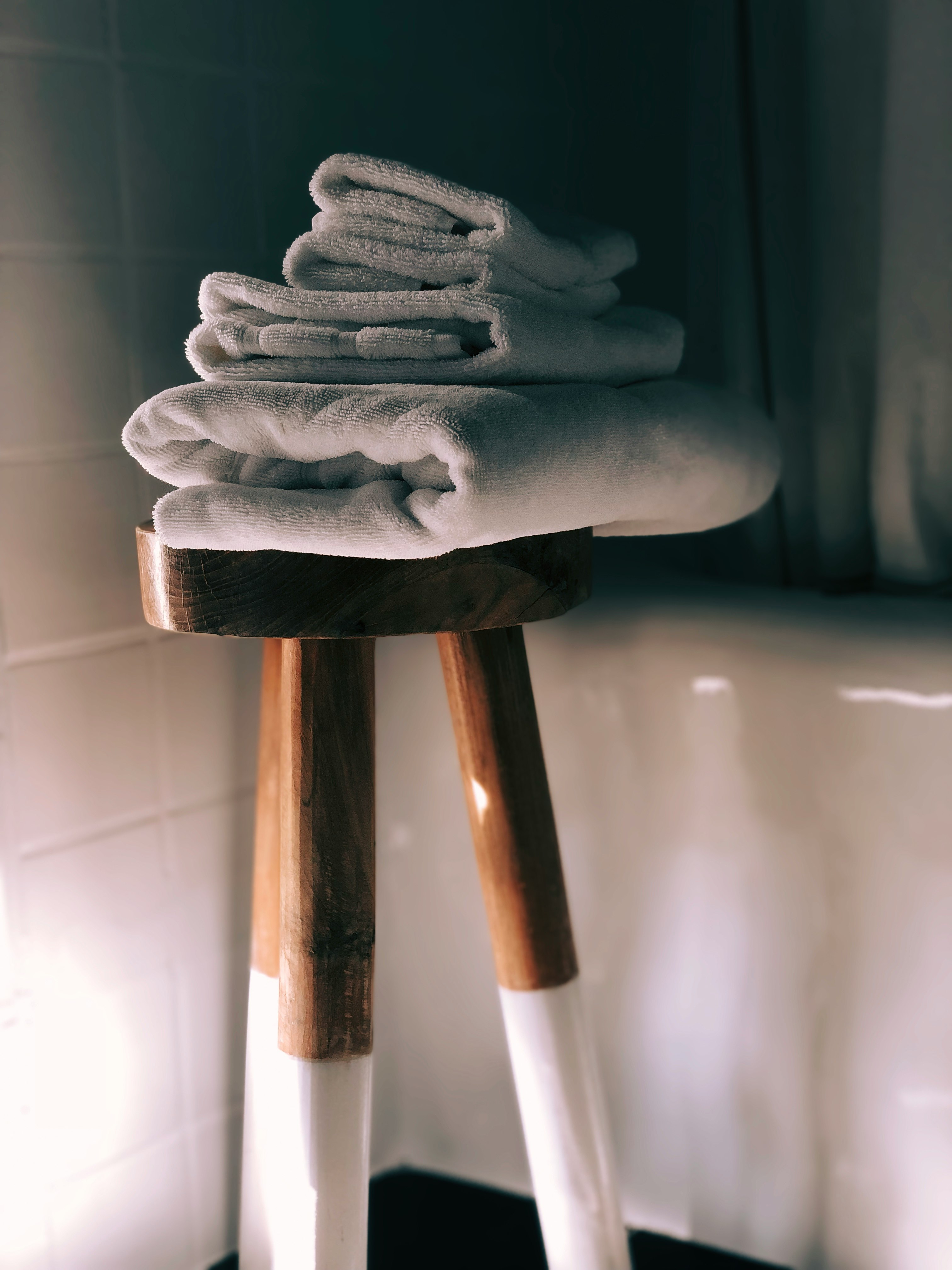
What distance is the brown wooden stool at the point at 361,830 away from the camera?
1.98ft

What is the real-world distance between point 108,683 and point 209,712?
0.34 feet

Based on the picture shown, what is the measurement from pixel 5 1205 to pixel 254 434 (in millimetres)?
600

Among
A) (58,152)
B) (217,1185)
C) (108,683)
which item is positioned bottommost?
(217,1185)

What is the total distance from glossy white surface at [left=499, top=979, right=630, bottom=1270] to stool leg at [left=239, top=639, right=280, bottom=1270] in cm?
17

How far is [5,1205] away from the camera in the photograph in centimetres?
81

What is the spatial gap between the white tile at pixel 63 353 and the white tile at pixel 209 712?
0.60 feet

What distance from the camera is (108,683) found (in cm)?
85

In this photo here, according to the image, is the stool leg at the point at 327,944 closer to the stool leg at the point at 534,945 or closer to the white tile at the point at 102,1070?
the stool leg at the point at 534,945

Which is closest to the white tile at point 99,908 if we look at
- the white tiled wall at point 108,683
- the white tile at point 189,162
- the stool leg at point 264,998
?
the white tiled wall at point 108,683

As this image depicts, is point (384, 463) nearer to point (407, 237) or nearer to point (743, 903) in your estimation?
point (407, 237)

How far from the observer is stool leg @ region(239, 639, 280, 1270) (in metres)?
0.79

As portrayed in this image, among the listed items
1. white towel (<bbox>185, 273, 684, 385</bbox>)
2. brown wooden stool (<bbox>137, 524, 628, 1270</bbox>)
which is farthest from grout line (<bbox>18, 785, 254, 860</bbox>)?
white towel (<bbox>185, 273, 684, 385</bbox>)

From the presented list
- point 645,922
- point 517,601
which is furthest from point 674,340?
point 645,922

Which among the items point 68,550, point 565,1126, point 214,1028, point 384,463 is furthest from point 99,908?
point 384,463
